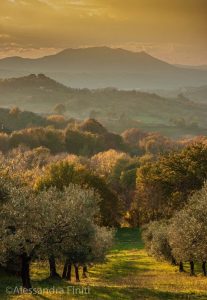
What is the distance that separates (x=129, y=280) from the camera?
185ft

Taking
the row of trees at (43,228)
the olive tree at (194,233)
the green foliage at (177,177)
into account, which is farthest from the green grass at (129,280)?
the green foliage at (177,177)

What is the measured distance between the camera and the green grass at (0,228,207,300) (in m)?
36.9

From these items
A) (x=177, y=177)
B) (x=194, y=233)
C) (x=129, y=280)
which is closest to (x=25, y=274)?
(x=194, y=233)

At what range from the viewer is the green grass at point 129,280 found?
1452 inches

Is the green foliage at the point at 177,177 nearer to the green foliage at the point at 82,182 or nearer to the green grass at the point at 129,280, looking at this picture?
the green grass at the point at 129,280

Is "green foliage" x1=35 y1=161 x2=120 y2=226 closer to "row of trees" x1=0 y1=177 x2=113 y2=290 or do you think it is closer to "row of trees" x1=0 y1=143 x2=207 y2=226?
"row of trees" x1=0 y1=143 x2=207 y2=226

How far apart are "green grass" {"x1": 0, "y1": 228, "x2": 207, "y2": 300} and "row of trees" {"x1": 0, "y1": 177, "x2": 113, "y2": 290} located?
2.96 m

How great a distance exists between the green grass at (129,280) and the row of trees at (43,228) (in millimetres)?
2962

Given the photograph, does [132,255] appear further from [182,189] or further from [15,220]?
[15,220]

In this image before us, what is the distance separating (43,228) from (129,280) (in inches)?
745

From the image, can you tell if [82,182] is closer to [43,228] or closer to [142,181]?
[142,181]

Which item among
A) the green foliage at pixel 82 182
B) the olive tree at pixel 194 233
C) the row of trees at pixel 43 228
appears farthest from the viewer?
the green foliage at pixel 82 182

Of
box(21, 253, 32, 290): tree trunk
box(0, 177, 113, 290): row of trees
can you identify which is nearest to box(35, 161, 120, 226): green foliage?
box(0, 177, 113, 290): row of trees

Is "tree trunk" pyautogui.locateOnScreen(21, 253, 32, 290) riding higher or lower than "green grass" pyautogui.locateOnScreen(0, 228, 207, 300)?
higher
